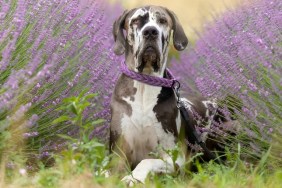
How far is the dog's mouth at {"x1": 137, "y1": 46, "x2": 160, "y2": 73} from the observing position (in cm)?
488

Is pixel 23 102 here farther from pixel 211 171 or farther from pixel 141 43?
pixel 211 171

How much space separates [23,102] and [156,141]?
896mm

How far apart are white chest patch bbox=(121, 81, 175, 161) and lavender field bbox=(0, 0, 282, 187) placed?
0.25m

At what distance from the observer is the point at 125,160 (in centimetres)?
496

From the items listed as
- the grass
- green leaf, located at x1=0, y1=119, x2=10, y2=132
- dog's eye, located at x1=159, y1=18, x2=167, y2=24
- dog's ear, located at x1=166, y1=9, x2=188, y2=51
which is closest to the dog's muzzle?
dog's eye, located at x1=159, y1=18, x2=167, y2=24

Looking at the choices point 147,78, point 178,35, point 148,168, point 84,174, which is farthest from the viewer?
point 178,35

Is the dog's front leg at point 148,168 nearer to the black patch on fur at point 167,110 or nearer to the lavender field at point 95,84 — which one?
the lavender field at point 95,84

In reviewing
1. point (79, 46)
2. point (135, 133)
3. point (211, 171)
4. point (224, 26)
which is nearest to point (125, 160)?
point (135, 133)

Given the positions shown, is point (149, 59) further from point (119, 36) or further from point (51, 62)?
point (51, 62)

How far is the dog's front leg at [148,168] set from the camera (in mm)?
4527

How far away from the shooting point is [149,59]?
4.93m

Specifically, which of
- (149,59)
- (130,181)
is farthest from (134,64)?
(130,181)

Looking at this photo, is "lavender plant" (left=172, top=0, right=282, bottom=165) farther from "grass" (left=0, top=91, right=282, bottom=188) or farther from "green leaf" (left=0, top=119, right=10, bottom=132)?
"green leaf" (left=0, top=119, right=10, bottom=132)

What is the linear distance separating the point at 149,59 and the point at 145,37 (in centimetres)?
15
